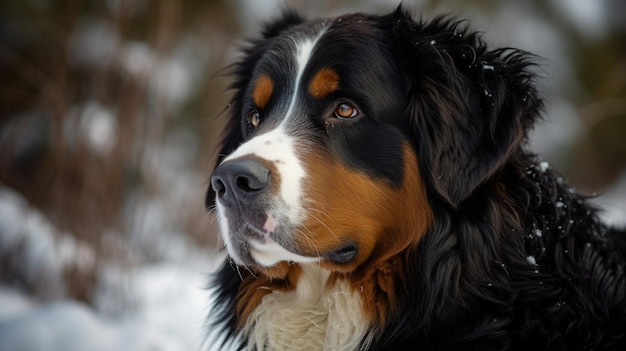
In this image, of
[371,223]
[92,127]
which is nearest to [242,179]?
[371,223]

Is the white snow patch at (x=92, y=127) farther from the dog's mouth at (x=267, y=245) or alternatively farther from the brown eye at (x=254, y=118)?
the dog's mouth at (x=267, y=245)

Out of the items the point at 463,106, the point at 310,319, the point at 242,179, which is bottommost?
the point at 310,319

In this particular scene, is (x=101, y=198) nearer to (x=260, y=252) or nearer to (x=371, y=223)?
(x=260, y=252)

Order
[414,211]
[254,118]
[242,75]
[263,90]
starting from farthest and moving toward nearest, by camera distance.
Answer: [242,75] → [254,118] → [263,90] → [414,211]

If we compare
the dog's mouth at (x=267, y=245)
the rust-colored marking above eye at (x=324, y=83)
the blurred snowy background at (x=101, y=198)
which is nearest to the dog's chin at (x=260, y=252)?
the dog's mouth at (x=267, y=245)

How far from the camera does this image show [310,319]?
2719mm

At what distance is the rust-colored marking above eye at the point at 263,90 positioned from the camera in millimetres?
2863

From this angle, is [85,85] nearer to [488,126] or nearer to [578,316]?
[488,126]

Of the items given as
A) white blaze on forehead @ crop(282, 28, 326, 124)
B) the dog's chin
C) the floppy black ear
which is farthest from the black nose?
the floppy black ear

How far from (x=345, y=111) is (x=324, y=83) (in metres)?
0.16

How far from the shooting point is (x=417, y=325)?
2.46 meters

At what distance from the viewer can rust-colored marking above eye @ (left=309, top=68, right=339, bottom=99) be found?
2640mm

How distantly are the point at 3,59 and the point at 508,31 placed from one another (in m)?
9.69

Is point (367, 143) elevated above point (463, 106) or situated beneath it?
situated beneath
